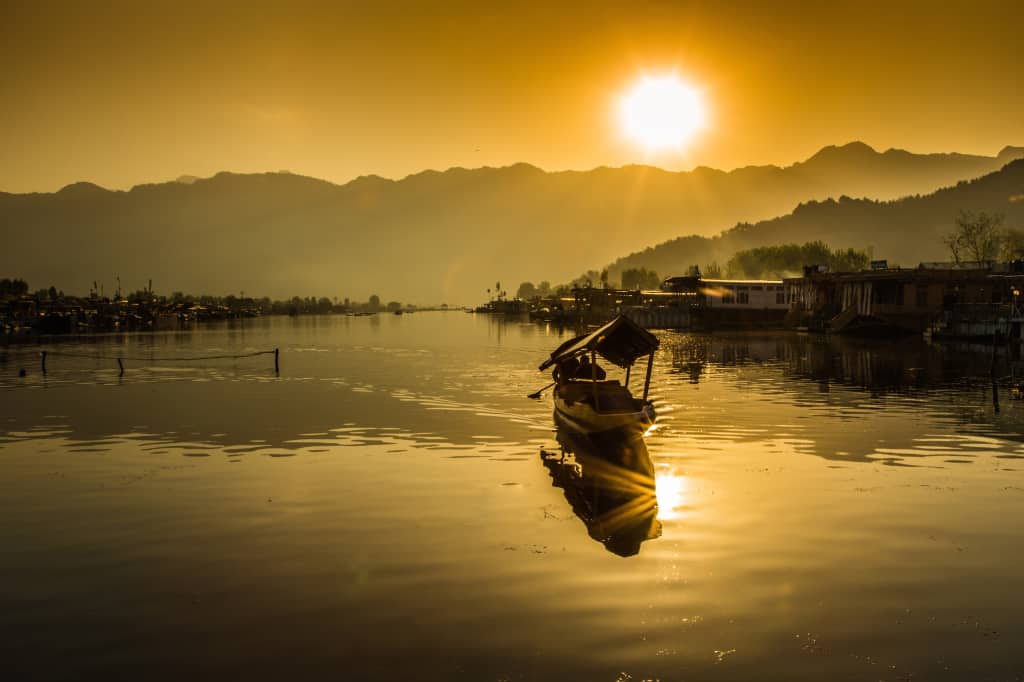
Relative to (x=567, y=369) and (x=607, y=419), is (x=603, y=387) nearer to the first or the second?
(x=607, y=419)

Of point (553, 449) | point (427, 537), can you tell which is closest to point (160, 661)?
point (427, 537)

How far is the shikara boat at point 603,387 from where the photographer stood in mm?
29938

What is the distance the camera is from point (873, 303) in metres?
99.8

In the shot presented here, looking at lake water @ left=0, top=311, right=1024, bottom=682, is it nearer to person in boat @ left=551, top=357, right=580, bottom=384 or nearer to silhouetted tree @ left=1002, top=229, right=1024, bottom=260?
person in boat @ left=551, top=357, right=580, bottom=384

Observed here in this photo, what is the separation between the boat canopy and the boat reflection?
350cm

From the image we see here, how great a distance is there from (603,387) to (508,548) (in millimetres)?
16024

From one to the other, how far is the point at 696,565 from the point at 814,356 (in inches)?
2471

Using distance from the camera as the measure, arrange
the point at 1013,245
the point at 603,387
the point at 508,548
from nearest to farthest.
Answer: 1. the point at 508,548
2. the point at 603,387
3. the point at 1013,245

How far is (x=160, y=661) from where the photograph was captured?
12680 millimetres

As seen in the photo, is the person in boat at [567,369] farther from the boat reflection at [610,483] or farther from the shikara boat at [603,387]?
the boat reflection at [610,483]

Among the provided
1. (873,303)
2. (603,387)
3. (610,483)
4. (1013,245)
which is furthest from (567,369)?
(1013,245)

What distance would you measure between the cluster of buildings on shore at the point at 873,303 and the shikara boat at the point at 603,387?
172ft

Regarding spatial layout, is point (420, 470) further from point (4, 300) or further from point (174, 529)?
point (4, 300)

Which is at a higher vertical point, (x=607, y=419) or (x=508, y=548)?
(x=607, y=419)
